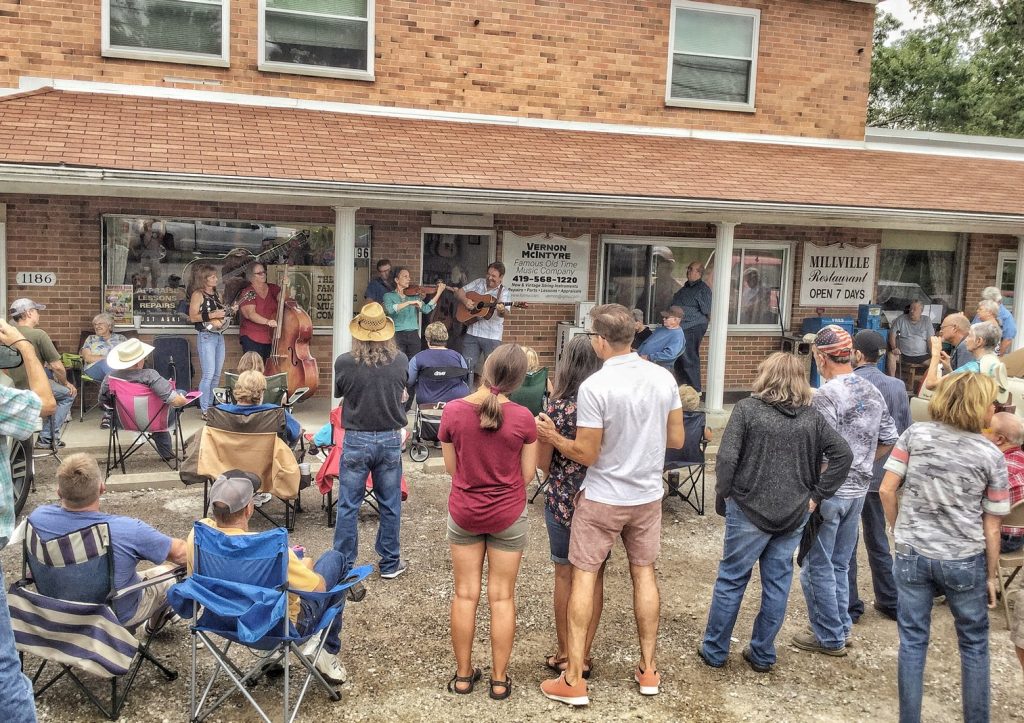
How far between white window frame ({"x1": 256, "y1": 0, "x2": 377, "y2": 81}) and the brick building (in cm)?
3

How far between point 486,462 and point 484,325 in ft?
20.9

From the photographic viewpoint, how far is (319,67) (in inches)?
412

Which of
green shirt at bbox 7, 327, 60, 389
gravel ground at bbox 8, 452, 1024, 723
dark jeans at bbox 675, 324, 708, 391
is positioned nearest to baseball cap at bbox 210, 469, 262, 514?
gravel ground at bbox 8, 452, 1024, 723

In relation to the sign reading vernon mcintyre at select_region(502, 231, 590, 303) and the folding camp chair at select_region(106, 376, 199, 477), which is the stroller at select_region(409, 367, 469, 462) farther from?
the sign reading vernon mcintyre at select_region(502, 231, 590, 303)

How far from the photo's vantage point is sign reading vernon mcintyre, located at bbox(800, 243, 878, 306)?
12.3m

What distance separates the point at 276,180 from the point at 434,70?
357 centimetres

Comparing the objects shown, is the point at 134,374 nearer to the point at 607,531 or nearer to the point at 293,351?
the point at 293,351

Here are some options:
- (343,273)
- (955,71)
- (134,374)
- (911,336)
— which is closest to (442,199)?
(343,273)

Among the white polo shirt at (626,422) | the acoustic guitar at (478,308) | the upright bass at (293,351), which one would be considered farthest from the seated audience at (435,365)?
the white polo shirt at (626,422)

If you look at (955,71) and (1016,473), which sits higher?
(955,71)

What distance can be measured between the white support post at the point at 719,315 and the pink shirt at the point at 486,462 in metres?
6.47

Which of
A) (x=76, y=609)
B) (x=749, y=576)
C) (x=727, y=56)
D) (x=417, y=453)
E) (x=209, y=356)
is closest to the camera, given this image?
(x=76, y=609)

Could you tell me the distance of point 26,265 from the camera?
9.52m

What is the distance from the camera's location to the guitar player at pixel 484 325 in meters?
10.2
